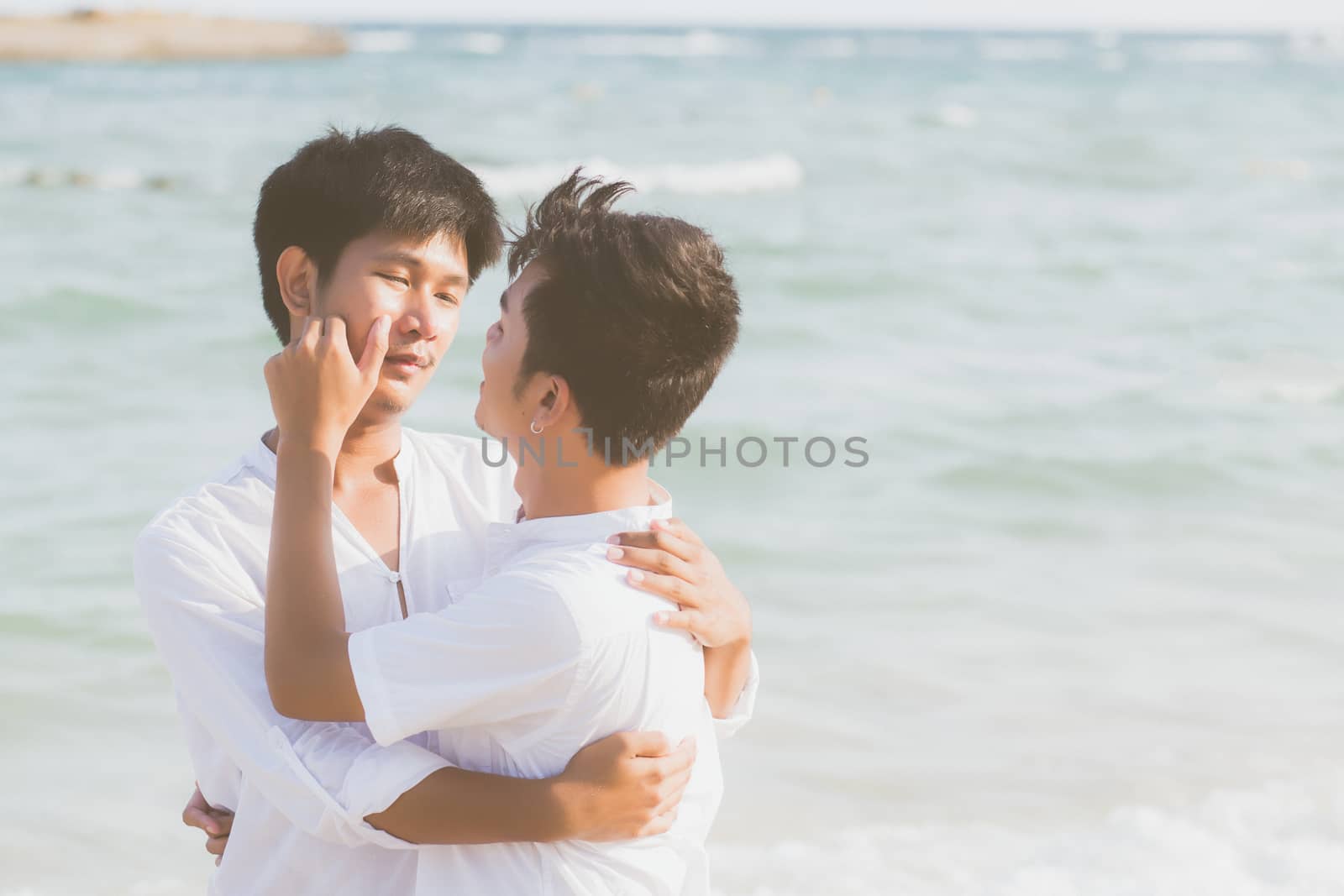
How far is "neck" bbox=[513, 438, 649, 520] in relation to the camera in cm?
203

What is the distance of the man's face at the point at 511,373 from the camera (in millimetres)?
2045

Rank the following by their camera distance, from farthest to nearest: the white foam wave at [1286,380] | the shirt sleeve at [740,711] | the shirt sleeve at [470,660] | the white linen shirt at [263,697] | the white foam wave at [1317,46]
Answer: the white foam wave at [1317,46]
the white foam wave at [1286,380]
the shirt sleeve at [740,711]
the white linen shirt at [263,697]
the shirt sleeve at [470,660]

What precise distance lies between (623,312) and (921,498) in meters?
5.04

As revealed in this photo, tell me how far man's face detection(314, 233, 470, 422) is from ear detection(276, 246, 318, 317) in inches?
1.3

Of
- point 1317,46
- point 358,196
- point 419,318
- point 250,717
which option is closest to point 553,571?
point 250,717

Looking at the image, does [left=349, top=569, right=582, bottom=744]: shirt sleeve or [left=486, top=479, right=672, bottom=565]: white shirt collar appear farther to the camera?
[left=486, top=479, right=672, bottom=565]: white shirt collar

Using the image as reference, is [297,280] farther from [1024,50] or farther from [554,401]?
[1024,50]

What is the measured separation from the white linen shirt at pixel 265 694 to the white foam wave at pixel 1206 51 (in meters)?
55.4

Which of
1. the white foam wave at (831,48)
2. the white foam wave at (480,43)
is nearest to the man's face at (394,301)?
the white foam wave at (480,43)

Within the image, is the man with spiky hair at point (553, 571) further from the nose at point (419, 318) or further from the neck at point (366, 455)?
the neck at point (366, 455)

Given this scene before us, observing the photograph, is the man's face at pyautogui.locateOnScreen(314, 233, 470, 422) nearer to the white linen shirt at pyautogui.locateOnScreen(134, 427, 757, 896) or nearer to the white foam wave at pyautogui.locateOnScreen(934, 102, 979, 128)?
the white linen shirt at pyautogui.locateOnScreen(134, 427, 757, 896)

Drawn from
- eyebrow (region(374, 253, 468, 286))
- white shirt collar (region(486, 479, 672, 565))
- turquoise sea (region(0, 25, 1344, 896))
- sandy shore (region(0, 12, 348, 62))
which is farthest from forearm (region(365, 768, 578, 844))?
sandy shore (region(0, 12, 348, 62))

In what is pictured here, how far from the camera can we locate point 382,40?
221 feet

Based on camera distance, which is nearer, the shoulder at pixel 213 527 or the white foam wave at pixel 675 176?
the shoulder at pixel 213 527
